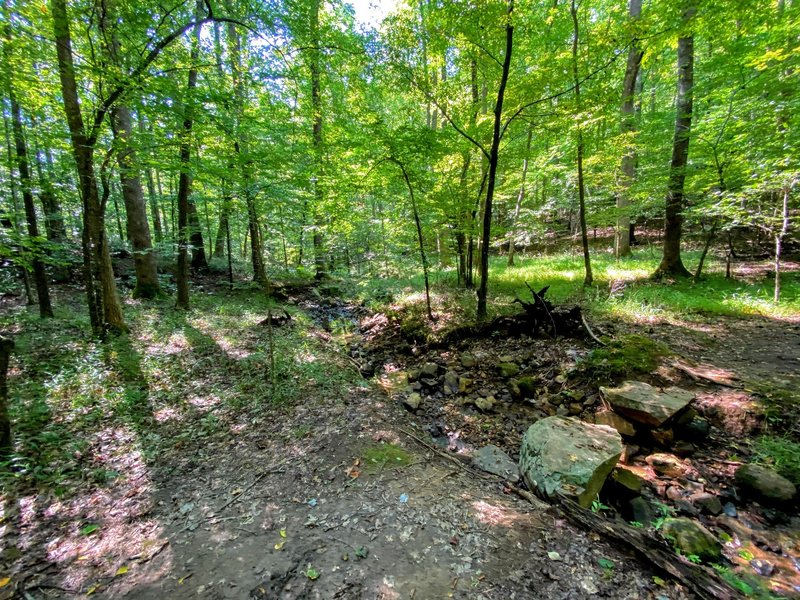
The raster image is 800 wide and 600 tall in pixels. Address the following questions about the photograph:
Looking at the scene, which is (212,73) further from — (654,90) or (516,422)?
(654,90)

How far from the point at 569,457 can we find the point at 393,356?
16.8ft

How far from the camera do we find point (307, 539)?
286 centimetres

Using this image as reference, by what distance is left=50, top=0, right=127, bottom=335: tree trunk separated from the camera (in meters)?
5.11

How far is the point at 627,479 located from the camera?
11.5 feet

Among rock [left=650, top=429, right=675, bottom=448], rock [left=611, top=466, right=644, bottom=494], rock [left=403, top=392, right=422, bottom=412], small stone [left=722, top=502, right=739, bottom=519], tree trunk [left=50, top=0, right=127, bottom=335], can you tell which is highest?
tree trunk [left=50, top=0, right=127, bottom=335]

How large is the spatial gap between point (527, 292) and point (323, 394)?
7.02 m

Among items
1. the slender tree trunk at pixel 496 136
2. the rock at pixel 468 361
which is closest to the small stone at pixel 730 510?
the rock at pixel 468 361

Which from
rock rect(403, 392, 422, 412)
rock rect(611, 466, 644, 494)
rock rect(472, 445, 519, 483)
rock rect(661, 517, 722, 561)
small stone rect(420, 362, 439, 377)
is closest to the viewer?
rock rect(661, 517, 722, 561)

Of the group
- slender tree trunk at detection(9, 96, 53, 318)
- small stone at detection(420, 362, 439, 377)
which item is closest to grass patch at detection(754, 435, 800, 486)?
small stone at detection(420, 362, 439, 377)

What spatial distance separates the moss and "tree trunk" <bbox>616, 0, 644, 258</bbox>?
614 centimetres

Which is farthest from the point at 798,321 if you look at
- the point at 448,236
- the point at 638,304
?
the point at 448,236

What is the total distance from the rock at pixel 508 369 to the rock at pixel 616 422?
1.69m

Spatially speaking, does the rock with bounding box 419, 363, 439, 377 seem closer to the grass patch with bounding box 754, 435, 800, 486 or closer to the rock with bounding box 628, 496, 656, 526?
the rock with bounding box 628, 496, 656, 526

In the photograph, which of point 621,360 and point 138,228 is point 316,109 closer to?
point 138,228
